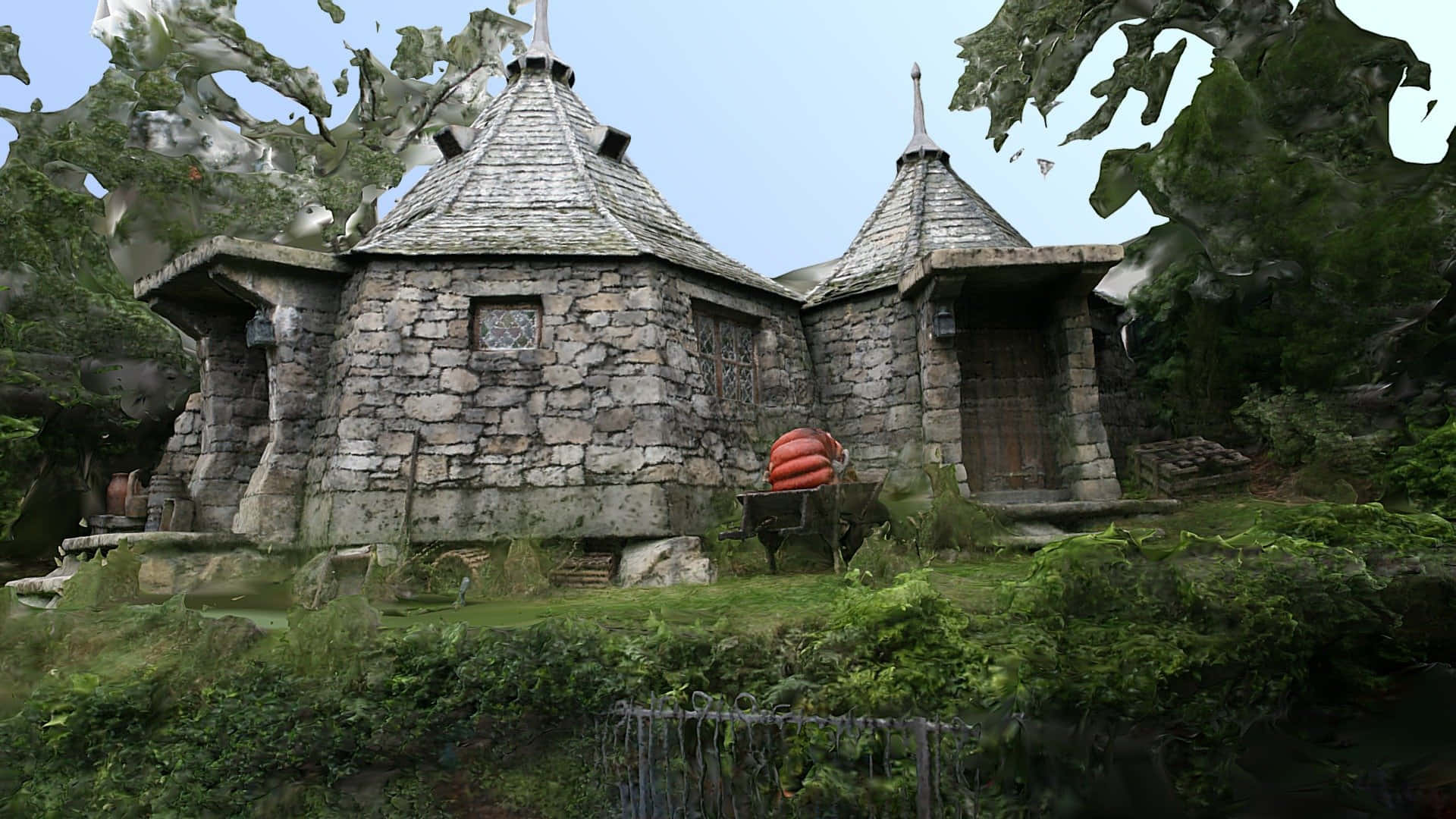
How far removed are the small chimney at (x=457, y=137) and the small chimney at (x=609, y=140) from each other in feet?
5.64

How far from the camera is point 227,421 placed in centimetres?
906

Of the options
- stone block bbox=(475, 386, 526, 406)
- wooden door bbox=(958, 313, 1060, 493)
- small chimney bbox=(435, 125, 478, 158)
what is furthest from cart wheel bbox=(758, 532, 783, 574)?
small chimney bbox=(435, 125, 478, 158)

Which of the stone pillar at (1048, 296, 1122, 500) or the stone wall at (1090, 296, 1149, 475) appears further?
the stone wall at (1090, 296, 1149, 475)

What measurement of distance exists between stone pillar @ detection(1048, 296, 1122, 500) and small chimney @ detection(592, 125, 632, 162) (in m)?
5.89

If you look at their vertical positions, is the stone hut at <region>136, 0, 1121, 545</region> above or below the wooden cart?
above

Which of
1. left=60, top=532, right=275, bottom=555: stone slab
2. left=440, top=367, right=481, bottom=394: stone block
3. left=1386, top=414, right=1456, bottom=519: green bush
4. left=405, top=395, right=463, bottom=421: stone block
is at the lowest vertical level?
left=60, top=532, right=275, bottom=555: stone slab

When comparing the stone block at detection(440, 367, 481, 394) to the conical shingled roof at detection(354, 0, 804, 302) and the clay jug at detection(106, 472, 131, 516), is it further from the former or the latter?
the clay jug at detection(106, 472, 131, 516)

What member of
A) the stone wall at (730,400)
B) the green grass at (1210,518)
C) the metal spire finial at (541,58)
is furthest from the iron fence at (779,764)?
the metal spire finial at (541,58)

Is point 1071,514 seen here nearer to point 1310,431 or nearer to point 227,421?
point 1310,431

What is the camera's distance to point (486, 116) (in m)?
11.9

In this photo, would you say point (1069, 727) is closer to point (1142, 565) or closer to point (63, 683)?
point (1142, 565)

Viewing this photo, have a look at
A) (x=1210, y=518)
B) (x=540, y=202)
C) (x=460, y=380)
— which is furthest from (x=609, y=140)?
(x=1210, y=518)

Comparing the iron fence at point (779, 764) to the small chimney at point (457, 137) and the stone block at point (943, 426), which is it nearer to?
the stone block at point (943, 426)

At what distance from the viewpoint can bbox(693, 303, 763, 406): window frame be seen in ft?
30.8
